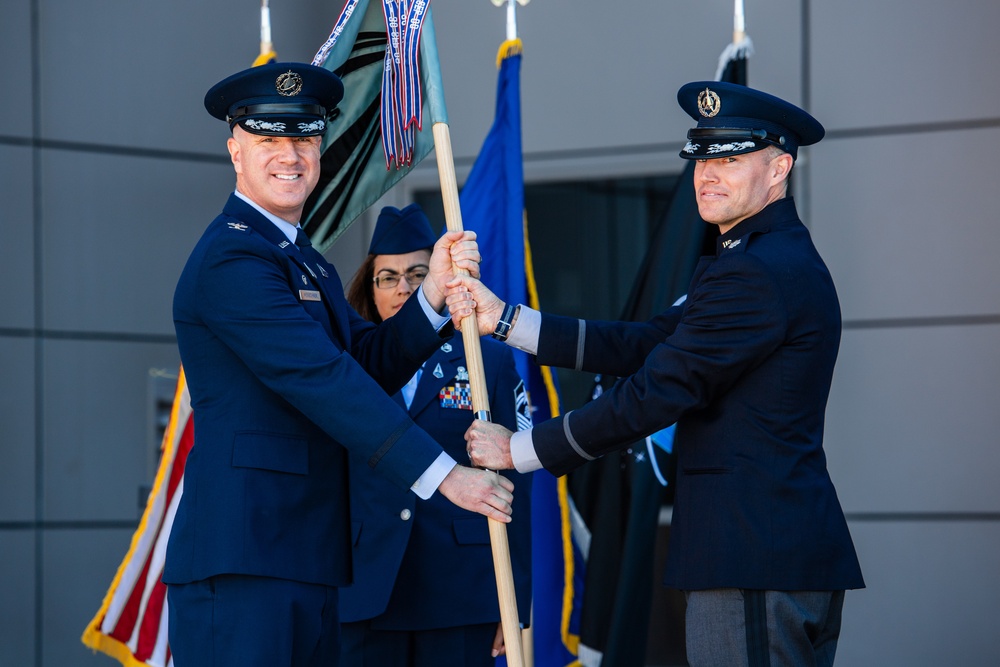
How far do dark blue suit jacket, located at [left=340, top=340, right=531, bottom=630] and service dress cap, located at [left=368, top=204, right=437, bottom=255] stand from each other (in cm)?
40

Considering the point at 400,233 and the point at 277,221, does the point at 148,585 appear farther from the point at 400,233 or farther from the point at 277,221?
the point at 277,221

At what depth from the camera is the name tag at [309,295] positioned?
9.25 ft

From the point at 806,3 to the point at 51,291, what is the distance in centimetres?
343

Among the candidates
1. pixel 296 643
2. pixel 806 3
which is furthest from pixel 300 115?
pixel 806 3

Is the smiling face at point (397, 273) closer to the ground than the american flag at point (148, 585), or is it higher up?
higher up

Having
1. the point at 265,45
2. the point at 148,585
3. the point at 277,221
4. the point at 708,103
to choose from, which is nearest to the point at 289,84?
the point at 277,221

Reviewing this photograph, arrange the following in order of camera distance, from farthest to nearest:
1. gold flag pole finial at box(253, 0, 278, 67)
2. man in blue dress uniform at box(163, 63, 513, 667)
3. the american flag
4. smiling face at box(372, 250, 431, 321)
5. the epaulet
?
gold flag pole finial at box(253, 0, 278, 67) < the american flag < smiling face at box(372, 250, 431, 321) < the epaulet < man in blue dress uniform at box(163, 63, 513, 667)

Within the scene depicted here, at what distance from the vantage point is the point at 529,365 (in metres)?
4.39

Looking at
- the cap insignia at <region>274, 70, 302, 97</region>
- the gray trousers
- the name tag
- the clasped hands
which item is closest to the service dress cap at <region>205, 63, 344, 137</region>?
the cap insignia at <region>274, 70, 302, 97</region>

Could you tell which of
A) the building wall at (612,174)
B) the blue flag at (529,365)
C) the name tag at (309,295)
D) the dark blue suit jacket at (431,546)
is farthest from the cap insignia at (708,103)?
the building wall at (612,174)

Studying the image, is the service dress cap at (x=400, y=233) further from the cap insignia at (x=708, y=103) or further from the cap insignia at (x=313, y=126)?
the cap insignia at (x=708, y=103)

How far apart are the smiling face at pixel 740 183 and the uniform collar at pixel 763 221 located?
2 cm

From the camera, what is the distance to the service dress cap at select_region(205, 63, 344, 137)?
2.82 m

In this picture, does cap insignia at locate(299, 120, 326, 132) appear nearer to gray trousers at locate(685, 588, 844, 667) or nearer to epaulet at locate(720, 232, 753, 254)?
epaulet at locate(720, 232, 753, 254)
